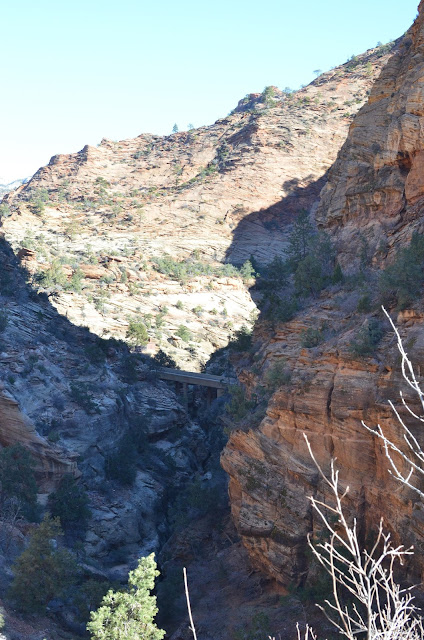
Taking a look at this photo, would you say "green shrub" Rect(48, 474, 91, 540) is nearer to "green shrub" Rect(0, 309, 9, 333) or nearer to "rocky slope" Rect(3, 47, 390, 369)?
"green shrub" Rect(0, 309, 9, 333)

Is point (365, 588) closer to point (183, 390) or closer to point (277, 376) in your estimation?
point (277, 376)

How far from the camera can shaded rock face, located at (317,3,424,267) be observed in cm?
1917

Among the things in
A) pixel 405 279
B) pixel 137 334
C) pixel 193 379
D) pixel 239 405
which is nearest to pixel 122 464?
pixel 239 405

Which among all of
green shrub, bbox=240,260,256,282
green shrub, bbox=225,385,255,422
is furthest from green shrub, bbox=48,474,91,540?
green shrub, bbox=240,260,256,282

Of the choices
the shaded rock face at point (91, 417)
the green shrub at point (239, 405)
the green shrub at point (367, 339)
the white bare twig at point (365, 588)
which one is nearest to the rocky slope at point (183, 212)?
the shaded rock face at point (91, 417)

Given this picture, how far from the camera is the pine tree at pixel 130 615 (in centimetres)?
1310

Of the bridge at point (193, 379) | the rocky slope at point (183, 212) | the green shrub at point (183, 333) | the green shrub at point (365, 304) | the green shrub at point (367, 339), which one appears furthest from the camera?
the rocky slope at point (183, 212)

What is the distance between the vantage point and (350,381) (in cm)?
1524

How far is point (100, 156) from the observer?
8238cm

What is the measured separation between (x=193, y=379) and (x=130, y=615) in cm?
2517

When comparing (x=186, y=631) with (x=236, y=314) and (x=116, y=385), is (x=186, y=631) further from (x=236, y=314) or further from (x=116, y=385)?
(x=236, y=314)

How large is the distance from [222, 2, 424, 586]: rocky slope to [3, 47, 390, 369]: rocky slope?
23.3m

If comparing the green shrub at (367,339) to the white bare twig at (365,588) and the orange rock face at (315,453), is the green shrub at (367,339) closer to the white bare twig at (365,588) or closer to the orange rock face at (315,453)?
the orange rock face at (315,453)

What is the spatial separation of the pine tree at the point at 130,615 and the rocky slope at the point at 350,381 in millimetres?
4098
